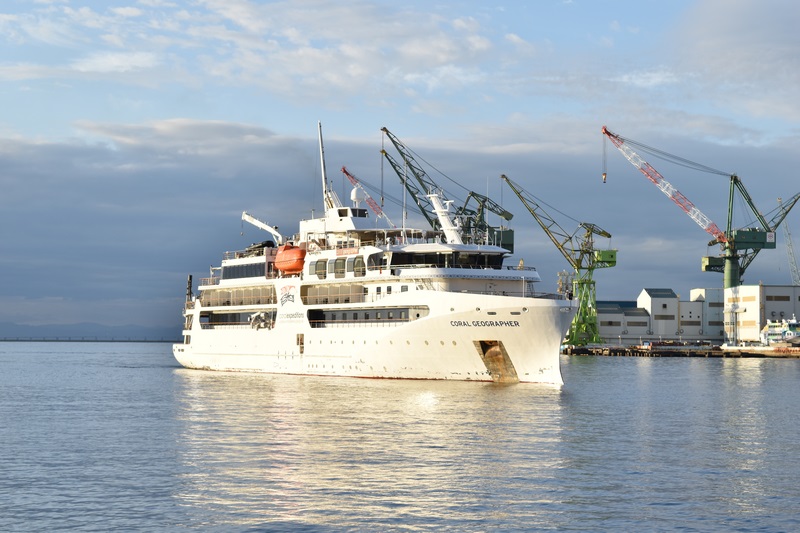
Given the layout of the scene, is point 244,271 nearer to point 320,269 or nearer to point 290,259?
point 290,259

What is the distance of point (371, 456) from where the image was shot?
33.0 metres

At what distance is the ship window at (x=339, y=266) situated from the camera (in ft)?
225

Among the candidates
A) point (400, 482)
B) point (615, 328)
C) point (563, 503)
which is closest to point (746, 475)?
point (563, 503)

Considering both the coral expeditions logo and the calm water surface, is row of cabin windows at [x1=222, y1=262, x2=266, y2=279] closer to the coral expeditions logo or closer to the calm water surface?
the coral expeditions logo

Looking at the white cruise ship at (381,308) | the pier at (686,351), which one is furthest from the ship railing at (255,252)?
the pier at (686,351)

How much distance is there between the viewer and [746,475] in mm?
30656

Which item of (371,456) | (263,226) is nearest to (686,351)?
(263,226)

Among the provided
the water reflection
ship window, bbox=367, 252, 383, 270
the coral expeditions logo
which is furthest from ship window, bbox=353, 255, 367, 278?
the water reflection

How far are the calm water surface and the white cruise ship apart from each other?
304 centimetres

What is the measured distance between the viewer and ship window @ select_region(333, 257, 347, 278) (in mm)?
68625

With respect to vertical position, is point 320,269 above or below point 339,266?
below

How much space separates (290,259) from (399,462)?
44017 mm

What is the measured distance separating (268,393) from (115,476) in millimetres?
27755

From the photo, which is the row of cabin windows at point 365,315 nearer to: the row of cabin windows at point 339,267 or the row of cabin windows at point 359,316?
the row of cabin windows at point 359,316
